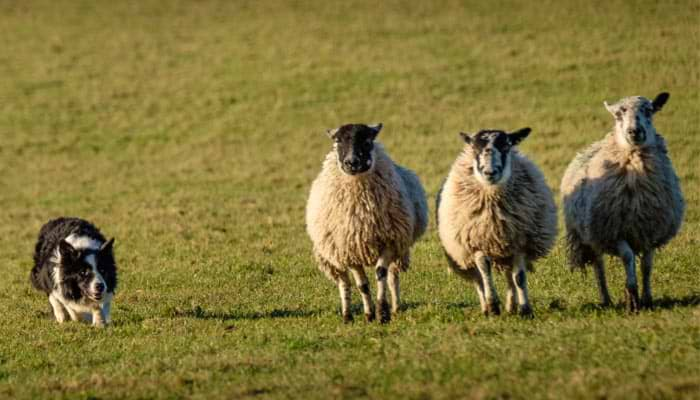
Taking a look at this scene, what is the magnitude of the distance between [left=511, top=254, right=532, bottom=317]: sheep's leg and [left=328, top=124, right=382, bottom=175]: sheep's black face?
2.18 m

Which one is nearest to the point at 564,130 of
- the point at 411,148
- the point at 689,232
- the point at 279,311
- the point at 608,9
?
the point at 411,148

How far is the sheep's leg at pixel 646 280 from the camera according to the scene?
11.2 meters

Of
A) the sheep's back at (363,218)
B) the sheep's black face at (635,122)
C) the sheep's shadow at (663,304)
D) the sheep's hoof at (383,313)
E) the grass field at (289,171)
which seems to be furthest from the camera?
the sheep's back at (363,218)

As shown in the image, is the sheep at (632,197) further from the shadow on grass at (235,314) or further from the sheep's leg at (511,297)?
the shadow on grass at (235,314)

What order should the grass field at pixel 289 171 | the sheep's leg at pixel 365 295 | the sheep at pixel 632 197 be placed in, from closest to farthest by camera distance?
the grass field at pixel 289 171, the sheep at pixel 632 197, the sheep's leg at pixel 365 295

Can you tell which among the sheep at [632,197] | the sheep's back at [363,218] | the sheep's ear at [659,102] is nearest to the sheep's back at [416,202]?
the sheep's back at [363,218]

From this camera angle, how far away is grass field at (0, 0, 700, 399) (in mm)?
9047

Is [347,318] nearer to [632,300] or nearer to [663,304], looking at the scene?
[632,300]

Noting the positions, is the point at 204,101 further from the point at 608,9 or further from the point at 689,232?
the point at 689,232

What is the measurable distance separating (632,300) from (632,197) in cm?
126

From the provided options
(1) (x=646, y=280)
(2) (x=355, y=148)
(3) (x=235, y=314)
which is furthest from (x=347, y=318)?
(1) (x=646, y=280)

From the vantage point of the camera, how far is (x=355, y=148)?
1198cm

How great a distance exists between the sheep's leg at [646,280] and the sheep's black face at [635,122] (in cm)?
134

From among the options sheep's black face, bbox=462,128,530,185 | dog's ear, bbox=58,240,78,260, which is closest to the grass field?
dog's ear, bbox=58,240,78,260
